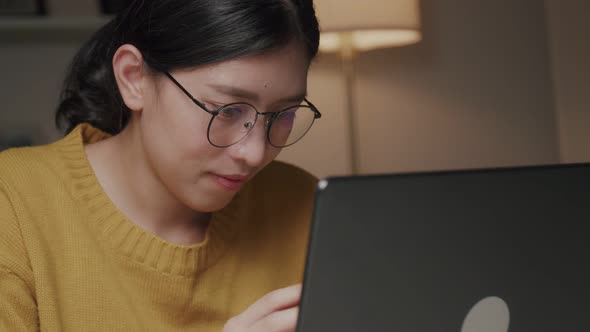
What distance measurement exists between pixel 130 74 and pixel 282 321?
0.51 m

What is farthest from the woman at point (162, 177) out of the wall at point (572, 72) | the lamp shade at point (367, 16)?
the wall at point (572, 72)

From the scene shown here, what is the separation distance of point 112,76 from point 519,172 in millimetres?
810

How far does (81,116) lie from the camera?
4.37 ft

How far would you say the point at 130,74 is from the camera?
42.1 inches

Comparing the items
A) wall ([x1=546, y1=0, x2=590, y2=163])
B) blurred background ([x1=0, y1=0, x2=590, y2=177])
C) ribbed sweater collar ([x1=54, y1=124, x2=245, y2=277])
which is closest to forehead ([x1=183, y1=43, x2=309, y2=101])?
ribbed sweater collar ([x1=54, y1=124, x2=245, y2=277])

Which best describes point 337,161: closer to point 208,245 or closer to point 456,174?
point 208,245

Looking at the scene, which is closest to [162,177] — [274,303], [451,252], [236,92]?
[236,92]

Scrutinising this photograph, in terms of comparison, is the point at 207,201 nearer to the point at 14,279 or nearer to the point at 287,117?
the point at 287,117

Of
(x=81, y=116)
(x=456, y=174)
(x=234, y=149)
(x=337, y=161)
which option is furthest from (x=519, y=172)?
(x=337, y=161)

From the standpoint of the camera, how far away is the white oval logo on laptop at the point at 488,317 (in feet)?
2.08

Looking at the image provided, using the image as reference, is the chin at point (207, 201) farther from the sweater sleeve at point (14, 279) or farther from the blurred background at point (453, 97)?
the blurred background at point (453, 97)

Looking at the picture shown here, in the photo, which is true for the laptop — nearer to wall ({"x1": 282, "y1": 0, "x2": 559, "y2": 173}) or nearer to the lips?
the lips

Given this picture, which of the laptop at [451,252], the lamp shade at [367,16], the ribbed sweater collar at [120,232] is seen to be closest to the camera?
the laptop at [451,252]

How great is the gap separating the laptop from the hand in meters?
0.15
